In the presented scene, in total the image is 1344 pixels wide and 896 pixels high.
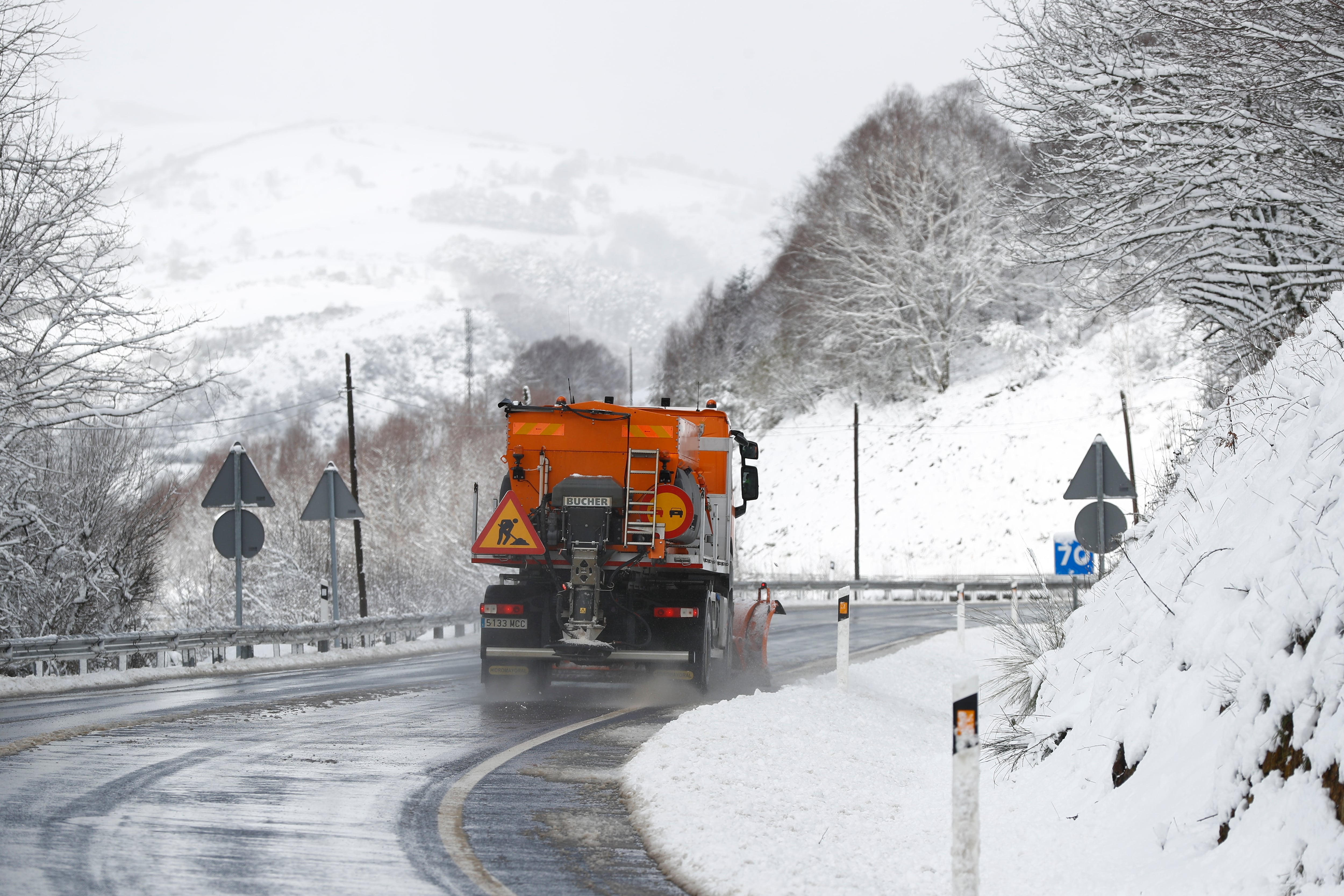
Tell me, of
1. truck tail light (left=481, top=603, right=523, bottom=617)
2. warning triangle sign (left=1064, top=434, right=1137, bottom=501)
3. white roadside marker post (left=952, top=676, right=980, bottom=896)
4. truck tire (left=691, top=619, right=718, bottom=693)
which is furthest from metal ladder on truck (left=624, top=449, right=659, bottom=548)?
white roadside marker post (left=952, top=676, right=980, bottom=896)

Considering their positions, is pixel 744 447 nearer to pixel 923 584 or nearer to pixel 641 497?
pixel 641 497

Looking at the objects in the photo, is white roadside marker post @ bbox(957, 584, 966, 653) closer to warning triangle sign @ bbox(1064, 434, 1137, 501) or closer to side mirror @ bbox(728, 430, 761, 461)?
side mirror @ bbox(728, 430, 761, 461)

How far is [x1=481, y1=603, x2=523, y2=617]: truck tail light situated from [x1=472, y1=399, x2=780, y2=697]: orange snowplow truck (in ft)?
0.04

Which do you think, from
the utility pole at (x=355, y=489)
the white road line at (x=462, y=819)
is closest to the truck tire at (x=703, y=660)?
the white road line at (x=462, y=819)

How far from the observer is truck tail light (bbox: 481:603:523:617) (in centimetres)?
1328

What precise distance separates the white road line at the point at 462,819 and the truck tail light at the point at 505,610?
2537 millimetres

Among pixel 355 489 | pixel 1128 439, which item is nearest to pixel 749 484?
pixel 355 489

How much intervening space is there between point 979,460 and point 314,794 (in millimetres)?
43112

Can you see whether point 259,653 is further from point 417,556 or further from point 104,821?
point 104,821

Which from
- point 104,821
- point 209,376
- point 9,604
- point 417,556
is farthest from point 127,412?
point 417,556

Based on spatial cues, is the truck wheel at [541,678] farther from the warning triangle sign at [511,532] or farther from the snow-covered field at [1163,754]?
the snow-covered field at [1163,754]

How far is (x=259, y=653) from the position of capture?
27.0 metres

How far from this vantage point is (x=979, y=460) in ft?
158

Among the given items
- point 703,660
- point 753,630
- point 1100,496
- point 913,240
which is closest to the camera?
point 1100,496
